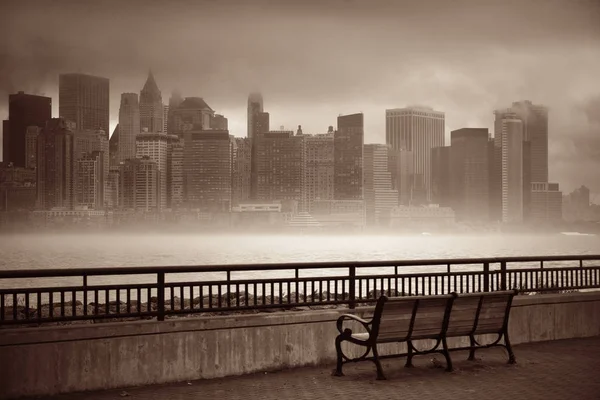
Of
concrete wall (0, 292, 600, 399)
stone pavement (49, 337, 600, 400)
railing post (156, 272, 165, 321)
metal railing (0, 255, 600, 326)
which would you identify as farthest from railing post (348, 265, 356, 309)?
railing post (156, 272, 165, 321)

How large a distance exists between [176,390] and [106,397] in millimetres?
890

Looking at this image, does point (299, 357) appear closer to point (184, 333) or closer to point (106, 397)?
point (184, 333)

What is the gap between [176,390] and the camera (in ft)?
31.0

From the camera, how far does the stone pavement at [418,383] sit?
9016 mm

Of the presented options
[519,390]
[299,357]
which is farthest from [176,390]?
[519,390]

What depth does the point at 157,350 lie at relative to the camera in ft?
32.2

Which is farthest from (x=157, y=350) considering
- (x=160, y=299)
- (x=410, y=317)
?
(x=410, y=317)

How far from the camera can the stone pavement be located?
9.02 meters

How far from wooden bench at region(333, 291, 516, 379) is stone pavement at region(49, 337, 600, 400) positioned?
0.92 ft

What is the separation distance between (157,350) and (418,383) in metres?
3.44

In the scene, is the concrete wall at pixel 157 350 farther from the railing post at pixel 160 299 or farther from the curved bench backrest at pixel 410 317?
the curved bench backrest at pixel 410 317

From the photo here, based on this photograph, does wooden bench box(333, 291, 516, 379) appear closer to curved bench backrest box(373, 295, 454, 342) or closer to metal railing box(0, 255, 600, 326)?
curved bench backrest box(373, 295, 454, 342)

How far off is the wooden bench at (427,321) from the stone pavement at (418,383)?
280mm

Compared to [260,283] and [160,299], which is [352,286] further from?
[160,299]
